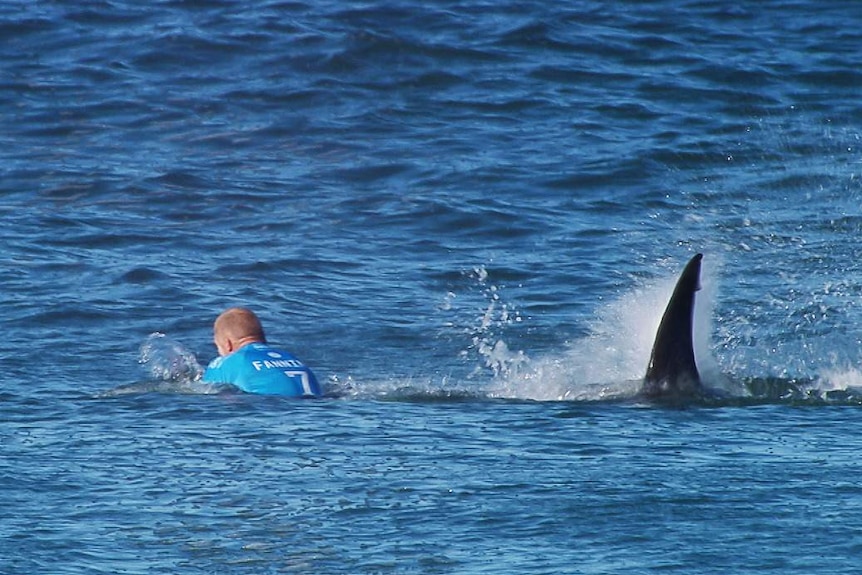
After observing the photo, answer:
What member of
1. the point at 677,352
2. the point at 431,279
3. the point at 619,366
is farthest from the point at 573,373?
the point at 431,279

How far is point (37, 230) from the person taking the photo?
54.3 feet

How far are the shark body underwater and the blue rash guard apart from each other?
2.13 meters

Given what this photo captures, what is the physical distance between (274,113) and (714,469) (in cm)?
1322

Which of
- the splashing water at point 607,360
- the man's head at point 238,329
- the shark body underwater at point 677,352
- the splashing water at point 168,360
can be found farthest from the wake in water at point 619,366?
the splashing water at point 168,360

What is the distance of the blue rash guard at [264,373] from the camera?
419 inches

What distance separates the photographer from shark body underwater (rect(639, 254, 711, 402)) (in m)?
10.3

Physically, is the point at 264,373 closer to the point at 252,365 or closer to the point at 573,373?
the point at 252,365

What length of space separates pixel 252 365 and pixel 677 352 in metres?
2.66

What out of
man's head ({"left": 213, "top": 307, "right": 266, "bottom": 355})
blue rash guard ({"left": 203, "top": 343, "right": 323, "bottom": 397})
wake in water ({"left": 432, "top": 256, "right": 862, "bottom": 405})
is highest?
man's head ({"left": 213, "top": 307, "right": 266, "bottom": 355})

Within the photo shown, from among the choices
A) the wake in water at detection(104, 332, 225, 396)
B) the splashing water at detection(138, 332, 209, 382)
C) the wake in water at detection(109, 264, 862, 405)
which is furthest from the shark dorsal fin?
the splashing water at detection(138, 332, 209, 382)

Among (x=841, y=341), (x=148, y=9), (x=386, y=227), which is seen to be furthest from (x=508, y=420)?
(x=148, y=9)

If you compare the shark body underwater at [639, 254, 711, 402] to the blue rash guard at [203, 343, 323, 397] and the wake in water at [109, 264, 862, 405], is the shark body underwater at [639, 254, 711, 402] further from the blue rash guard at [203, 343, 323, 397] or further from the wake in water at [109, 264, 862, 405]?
the blue rash guard at [203, 343, 323, 397]

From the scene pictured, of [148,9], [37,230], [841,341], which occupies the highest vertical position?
[148,9]

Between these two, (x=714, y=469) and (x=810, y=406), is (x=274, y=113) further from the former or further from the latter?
(x=714, y=469)
